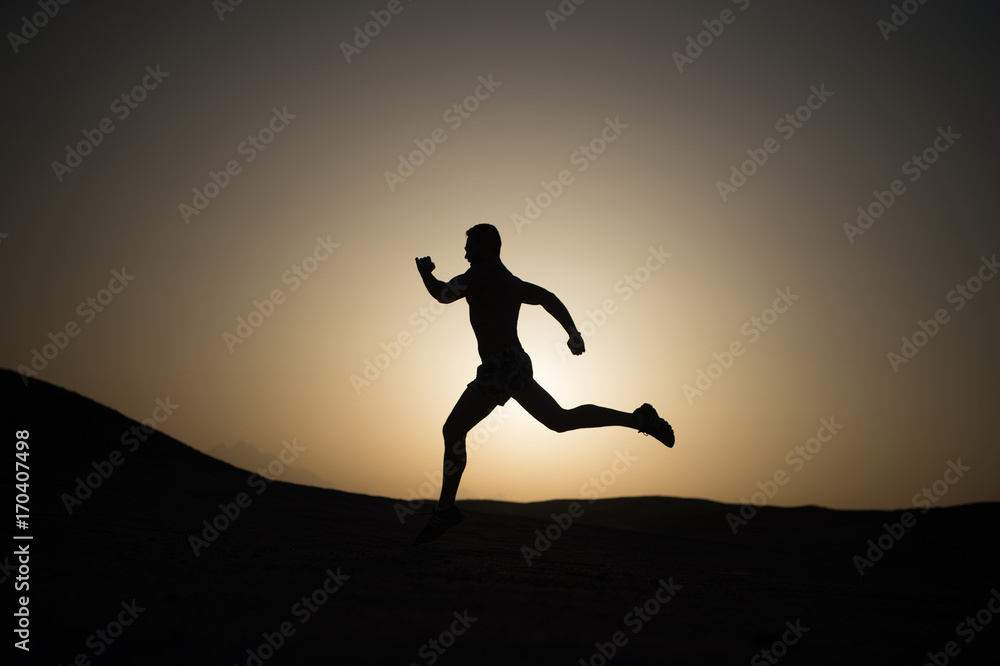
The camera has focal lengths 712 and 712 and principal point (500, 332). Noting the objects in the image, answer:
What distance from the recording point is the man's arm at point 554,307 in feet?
17.8

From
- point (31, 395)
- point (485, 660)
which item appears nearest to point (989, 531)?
point (485, 660)

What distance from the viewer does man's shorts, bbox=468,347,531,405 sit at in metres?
5.02

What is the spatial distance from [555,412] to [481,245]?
1.37 meters

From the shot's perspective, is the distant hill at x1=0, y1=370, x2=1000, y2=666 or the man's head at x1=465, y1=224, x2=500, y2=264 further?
the man's head at x1=465, y1=224, x2=500, y2=264

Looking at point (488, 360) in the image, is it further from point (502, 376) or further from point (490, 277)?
point (490, 277)

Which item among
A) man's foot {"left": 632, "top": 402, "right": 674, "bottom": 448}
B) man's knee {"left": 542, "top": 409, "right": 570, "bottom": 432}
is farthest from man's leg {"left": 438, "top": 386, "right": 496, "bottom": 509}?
man's foot {"left": 632, "top": 402, "right": 674, "bottom": 448}

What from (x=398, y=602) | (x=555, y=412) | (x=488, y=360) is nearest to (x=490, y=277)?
(x=488, y=360)

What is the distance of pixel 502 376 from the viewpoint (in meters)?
5.02

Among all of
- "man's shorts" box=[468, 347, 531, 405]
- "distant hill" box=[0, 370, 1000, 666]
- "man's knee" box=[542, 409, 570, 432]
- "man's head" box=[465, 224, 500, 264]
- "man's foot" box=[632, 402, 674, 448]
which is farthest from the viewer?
"man's foot" box=[632, 402, 674, 448]

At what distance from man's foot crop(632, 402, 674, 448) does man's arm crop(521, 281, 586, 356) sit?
818mm

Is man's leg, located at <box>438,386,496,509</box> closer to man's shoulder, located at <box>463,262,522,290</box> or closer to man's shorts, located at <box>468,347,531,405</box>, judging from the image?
man's shorts, located at <box>468,347,531,405</box>

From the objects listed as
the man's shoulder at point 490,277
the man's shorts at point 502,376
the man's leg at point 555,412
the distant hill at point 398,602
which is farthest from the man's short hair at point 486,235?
the distant hill at point 398,602

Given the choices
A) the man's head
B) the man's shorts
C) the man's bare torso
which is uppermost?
the man's head

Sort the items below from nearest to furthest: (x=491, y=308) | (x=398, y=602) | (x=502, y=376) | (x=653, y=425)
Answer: (x=398, y=602) < (x=502, y=376) < (x=491, y=308) < (x=653, y=425)
